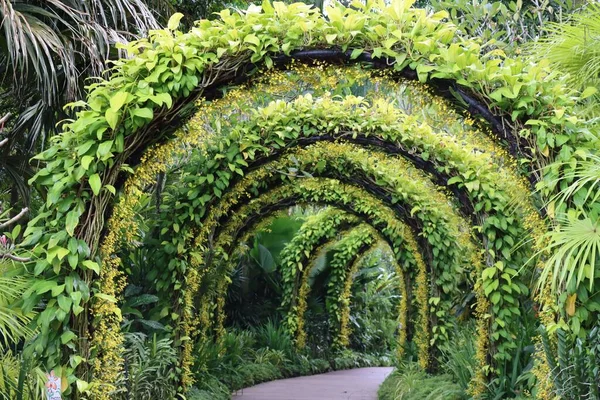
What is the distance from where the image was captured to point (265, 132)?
629 centimetres

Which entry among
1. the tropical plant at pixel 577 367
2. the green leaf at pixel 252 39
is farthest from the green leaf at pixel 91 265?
the tropical plant at pixel 577 367

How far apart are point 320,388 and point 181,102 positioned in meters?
7.22

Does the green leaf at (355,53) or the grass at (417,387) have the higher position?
the green leaf at (355,53)

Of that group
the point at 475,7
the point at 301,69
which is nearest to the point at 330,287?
the point at 475,7

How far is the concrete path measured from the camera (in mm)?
9148

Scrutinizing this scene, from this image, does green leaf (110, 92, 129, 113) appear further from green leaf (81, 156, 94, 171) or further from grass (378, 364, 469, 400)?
grass (378, 364, 469, 400)

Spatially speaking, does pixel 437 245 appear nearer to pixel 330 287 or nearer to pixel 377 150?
pixel 377 150

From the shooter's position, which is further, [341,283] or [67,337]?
[341,283]

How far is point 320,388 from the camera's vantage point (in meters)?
10.3

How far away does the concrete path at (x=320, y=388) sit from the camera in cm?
915

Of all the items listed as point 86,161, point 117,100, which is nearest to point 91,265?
point 86,161

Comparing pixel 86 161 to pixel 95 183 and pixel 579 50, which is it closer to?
pixel 95 183

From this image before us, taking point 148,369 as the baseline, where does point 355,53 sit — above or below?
above

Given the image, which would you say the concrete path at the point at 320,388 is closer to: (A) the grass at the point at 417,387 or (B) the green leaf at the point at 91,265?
(A) the grass at the point at 417,387
